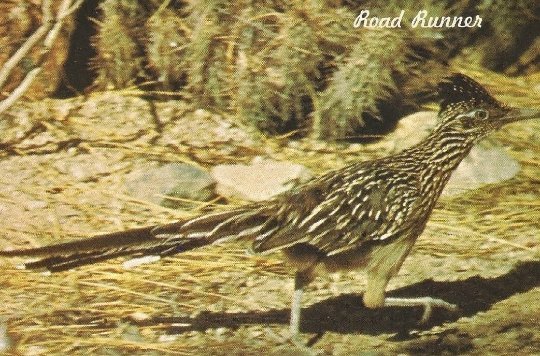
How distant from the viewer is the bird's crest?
1.67 m

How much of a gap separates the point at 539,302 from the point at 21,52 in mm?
1171

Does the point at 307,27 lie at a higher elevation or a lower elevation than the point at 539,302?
higher

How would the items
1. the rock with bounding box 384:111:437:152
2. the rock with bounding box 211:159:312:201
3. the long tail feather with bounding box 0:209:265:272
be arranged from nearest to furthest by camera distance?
1. the long tail feather with bounding box 0:209:265:272
2. the rock with bounding box 211:159:312:201
3. the rock with bounding box 384:111:437:152

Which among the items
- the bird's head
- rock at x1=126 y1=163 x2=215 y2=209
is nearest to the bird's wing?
the bird's head

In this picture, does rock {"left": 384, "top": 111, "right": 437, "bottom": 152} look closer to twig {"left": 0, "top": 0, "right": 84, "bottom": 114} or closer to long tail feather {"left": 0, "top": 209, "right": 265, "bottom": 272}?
long tail feather {"left": 0, "top": 209, "right": 265, "bottom": 272}

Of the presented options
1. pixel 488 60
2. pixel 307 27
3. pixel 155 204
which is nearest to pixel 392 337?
pixel 155 204

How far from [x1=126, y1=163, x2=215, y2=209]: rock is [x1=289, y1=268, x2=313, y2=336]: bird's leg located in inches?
11.4

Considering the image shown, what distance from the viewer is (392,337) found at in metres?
1.66

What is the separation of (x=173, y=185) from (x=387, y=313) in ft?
1.61

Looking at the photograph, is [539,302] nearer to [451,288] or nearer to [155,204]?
[451,288]

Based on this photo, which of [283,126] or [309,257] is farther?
[283,126]

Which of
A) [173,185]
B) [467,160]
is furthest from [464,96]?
[173,185]

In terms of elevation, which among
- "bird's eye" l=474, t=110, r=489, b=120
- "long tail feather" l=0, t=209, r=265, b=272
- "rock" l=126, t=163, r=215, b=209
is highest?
"bird's eye" l=474, t=110, r=489, b=120

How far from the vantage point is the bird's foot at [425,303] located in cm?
168
